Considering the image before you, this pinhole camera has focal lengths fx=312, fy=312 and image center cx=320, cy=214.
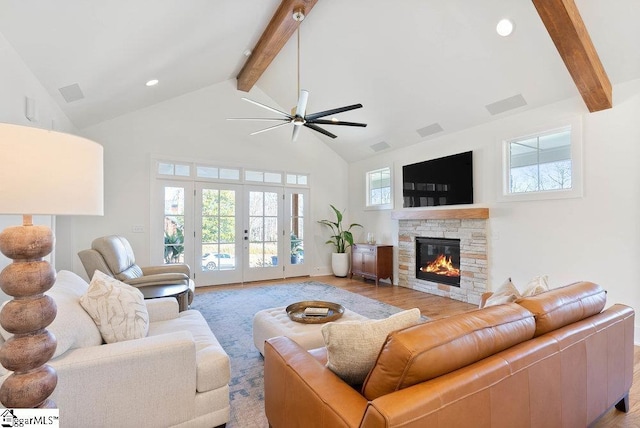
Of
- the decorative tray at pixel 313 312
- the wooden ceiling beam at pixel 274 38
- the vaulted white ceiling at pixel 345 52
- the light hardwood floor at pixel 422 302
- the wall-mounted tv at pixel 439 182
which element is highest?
the wooden ceiling beam at pixel 274 38

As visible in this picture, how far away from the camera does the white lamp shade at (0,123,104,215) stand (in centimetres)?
93

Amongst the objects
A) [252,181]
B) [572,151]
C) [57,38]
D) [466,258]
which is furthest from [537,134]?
[57,38]

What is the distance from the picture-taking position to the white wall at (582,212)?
3223 mm

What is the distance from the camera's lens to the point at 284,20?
3.84m

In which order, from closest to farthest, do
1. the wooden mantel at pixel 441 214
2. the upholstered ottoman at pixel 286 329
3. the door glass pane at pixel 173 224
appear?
the upholstered ottoman at pixel 286 329
the wooden mantel at pixel 441 214
the door glass pane at pixel 173 224

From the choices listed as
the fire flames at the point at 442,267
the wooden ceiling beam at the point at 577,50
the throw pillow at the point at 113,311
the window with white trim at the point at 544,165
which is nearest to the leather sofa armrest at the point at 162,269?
the throw pillow at the point at 113,311

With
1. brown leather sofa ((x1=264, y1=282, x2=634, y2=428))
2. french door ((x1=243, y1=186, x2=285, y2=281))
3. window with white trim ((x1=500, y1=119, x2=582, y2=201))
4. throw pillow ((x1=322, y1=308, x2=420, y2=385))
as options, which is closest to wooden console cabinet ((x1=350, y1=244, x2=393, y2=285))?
french door ((x1=243, y1=186, x2=285, y2=281))

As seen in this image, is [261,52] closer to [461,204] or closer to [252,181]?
[252,181]

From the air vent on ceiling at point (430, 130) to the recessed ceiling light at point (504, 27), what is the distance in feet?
5.78

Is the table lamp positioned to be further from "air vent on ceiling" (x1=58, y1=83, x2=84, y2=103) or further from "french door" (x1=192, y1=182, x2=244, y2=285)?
"french door" (x1=192, y1=182, x2=244, y2=285)

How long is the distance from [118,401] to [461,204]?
4.75m

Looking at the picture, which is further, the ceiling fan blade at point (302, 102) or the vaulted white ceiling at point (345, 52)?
the ceiling fan blade at point (302, 102)

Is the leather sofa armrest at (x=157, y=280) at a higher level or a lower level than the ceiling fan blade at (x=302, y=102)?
lower

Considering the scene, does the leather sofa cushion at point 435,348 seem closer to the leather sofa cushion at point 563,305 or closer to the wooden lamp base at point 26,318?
the leather sofa cushion at point 563,305
